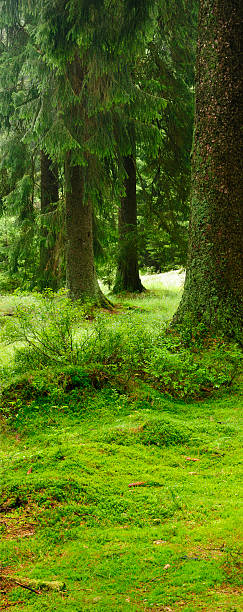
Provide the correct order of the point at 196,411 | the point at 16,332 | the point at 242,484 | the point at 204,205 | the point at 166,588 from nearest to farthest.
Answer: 1. the point at 166,588
2. the point at 242,484
3. the point at 196,411
4. the point at 16,332
5. the point at 204,205

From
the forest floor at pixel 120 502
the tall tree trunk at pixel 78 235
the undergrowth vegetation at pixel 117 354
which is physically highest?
the tall tree trunk at pixel 78 235

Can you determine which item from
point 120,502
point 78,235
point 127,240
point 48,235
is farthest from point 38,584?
point 127,240

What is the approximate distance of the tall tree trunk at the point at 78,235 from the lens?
1109 centimetres

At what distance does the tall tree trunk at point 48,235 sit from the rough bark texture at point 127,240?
2.17 meters

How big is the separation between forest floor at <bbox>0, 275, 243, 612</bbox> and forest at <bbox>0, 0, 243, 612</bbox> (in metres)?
0.01

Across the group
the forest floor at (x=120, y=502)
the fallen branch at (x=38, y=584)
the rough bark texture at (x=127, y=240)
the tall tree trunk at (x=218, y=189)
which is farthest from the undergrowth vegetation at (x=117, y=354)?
the rough bark texture at (x=127, y=240)

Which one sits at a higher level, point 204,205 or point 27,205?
point 27,205

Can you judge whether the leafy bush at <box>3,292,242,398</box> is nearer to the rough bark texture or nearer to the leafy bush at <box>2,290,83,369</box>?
the leafy bush at <box>2,290,83,369</box>

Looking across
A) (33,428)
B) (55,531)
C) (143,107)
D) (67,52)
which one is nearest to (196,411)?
(33,428)

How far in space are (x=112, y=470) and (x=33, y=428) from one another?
4.23ft

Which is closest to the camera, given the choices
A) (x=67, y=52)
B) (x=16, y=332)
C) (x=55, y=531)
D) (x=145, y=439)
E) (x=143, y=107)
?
(x=55, y=531)

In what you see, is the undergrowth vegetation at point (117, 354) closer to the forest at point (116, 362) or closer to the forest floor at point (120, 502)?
the forest at point (116, 362)

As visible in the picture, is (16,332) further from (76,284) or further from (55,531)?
(76,284)

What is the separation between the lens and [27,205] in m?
13.8
